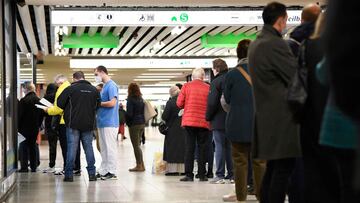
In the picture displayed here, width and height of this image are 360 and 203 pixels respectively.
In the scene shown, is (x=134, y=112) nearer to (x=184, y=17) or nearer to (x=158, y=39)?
(x=184, y=17)

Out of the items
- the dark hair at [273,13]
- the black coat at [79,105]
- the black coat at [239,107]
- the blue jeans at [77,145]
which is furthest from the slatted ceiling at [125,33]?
the dark hair at [273,13]

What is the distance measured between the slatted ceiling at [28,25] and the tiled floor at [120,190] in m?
3.33

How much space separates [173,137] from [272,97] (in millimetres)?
5452

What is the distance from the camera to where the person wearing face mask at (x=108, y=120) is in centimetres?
891

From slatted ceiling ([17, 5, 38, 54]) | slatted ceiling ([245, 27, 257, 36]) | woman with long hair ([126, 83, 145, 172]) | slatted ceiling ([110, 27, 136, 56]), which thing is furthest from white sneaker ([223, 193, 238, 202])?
slatted ceiling ([245, 27, 257, 36])

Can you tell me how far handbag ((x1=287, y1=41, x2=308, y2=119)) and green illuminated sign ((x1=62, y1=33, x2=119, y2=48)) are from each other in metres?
14.2

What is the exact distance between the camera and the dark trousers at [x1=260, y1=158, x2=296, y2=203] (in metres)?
3.84

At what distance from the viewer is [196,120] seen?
328 inches

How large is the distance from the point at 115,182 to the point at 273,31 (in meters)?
4.88

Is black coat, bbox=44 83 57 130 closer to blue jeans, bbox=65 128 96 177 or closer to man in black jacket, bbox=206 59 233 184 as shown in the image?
blue jeans, bbox=65 128 96 177

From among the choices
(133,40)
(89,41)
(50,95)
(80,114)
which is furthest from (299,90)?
(133,40)

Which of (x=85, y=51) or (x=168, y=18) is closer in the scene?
(x=168, y=18)

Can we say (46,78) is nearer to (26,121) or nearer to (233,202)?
(26,121)

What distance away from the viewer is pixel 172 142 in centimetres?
941
